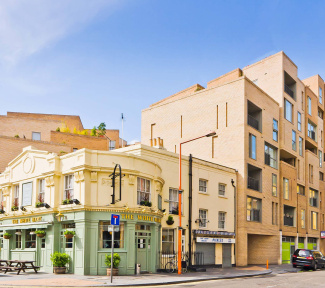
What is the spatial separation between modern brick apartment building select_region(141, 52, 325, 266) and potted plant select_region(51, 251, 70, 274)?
1285 centimetres

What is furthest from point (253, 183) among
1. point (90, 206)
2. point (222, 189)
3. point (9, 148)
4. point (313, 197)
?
point (9, 148)

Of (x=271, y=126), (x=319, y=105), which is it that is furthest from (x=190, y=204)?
(x=319, y=105)

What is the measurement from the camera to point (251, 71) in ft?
152

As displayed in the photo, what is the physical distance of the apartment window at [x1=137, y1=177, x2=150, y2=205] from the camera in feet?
82.4

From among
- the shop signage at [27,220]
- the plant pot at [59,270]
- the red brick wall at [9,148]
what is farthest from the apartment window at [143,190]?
the red brick wall at [9,148]

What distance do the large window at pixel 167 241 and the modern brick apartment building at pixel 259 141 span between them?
7.58m

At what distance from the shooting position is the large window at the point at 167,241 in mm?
28562

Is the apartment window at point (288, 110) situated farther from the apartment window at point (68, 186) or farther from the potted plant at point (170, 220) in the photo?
the apartment window at point (68, 186)

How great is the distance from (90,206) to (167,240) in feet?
24.7

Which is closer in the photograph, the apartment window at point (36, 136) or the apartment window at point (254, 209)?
the apartment window at point (254, 209)

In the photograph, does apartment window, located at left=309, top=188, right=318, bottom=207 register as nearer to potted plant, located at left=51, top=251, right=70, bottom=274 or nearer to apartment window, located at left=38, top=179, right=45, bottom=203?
apartment window, located at left=38, top=179, right=45, bottom=203

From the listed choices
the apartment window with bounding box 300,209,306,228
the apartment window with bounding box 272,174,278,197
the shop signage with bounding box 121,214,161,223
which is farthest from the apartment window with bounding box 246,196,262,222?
the shop signage with bounding box 121,214,161,223

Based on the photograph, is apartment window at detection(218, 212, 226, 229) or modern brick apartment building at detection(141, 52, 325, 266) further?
modern brick apartment building at detection(141, 52, 325, 266)

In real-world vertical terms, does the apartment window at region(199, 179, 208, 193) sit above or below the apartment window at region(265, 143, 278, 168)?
below
